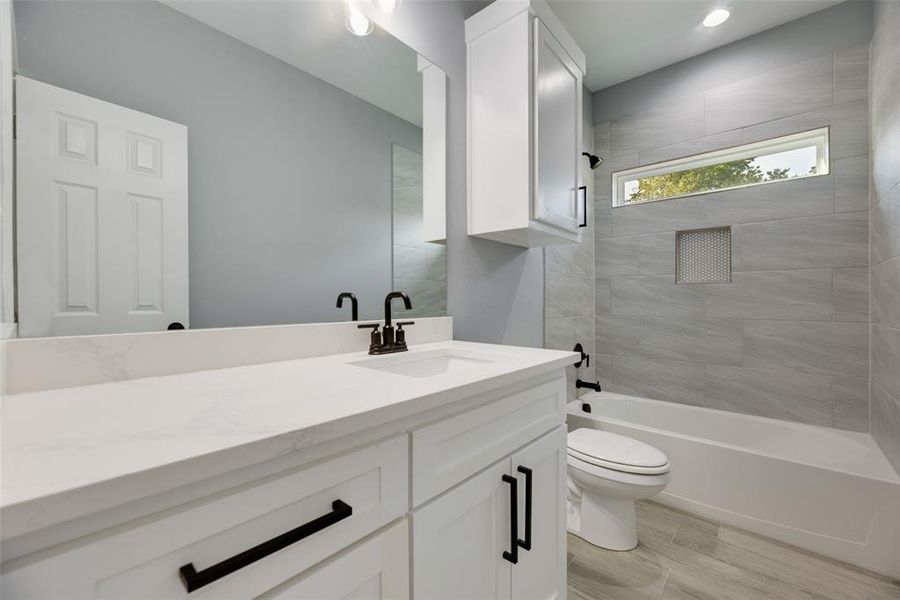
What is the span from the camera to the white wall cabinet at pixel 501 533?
2.36 feet

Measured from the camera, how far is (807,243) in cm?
212

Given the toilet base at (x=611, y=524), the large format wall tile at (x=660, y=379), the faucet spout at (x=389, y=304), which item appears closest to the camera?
the faucet spout at (x=389, y=304)

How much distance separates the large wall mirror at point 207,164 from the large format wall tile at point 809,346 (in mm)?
2233

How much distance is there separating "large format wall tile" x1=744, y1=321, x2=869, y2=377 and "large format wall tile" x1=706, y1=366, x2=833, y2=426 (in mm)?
61

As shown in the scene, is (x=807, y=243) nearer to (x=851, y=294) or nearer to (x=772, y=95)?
(x=851, y=294)

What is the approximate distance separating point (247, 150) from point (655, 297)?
263 cm

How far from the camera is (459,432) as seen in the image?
30.8 inches

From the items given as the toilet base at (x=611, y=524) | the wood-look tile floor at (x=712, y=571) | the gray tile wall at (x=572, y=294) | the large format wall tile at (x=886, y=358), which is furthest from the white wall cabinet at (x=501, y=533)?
the large format wall tile at (x=886, y=358)

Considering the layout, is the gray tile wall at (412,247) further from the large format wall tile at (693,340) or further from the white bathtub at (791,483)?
the large format wall tile at (693,340)

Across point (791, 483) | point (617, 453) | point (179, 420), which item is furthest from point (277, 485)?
point (791, 483)

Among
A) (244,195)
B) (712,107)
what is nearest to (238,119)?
(244,195)

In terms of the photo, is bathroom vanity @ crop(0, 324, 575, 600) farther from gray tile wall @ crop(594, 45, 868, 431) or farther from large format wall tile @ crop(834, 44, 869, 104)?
large format wall tile @ crop(834, 44, 869, 104)

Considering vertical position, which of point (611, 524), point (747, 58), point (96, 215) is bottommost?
point (611, 524)

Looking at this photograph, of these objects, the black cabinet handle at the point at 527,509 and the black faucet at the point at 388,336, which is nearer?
the black cabinet handle at the point at 527,509
